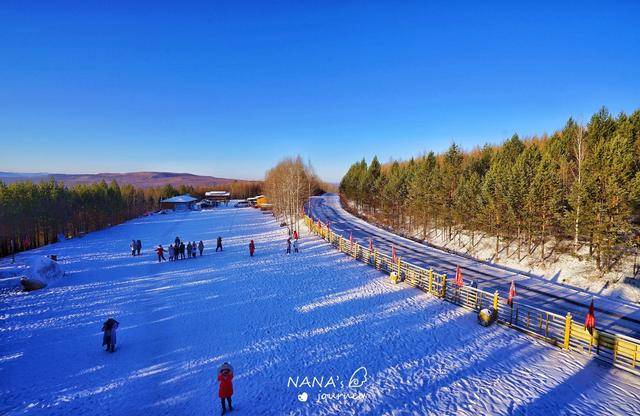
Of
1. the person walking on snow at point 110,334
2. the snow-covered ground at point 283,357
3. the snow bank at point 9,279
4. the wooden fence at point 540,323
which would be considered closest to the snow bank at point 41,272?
the snow-covered ground at point 283,357

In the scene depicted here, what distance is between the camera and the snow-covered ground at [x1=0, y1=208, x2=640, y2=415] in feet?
28.0

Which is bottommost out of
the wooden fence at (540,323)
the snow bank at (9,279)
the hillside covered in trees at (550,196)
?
the snow bank at (9,279)

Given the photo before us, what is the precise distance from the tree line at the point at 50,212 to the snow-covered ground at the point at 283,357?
90.9 feet

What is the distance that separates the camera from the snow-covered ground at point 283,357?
28.0 feet

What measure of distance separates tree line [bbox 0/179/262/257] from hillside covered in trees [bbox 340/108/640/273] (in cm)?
4704

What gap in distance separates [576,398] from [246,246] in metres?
28.3

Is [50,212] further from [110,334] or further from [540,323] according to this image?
[540,323]

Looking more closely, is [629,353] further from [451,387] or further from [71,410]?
[71,410]

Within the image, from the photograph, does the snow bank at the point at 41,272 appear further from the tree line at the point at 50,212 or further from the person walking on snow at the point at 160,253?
the tree line at the point at 50,212

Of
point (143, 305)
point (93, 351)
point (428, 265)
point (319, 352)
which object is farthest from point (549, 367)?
point (143, 305)

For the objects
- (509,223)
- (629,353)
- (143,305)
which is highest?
(509,223)

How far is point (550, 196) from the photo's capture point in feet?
78.3

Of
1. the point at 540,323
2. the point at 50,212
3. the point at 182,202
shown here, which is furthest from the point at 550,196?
the point at 182,202

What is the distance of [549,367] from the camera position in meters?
9.91
